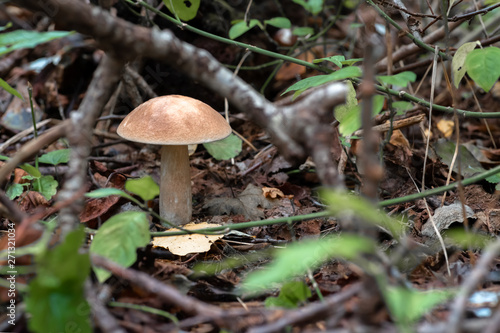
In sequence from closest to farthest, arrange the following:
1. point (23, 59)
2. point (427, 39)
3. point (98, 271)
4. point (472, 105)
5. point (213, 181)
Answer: point (98, 271) < point (213, 181) < point (427, 39) < point (472, 105) < point (23, 59)

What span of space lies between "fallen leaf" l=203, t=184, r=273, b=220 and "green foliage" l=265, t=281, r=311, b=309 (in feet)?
3.76

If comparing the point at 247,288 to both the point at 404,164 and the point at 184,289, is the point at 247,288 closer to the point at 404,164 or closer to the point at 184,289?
the point at 184,289

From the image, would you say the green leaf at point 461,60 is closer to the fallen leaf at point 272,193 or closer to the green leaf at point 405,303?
the green leaf at point 405,303

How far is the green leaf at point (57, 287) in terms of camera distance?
3.63 feet

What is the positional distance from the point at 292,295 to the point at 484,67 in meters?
1.19

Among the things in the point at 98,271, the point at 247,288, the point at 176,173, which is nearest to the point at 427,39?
the point at 176,173

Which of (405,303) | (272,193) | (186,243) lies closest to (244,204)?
(272,193)

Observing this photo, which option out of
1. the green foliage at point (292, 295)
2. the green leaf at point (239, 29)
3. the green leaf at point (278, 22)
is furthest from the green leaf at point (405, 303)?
the green leaf at point (278, 22)

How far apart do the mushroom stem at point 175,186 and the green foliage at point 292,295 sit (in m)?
1.31

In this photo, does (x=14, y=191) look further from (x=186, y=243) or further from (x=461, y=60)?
(x=461, y=60)

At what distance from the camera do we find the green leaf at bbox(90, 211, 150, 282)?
140 cm

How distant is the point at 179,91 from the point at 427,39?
226cm

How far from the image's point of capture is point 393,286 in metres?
1.14

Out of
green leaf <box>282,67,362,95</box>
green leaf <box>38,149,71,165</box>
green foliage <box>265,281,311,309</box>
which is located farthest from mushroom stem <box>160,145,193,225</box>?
green foliage <box>265,281,311,309</box>
